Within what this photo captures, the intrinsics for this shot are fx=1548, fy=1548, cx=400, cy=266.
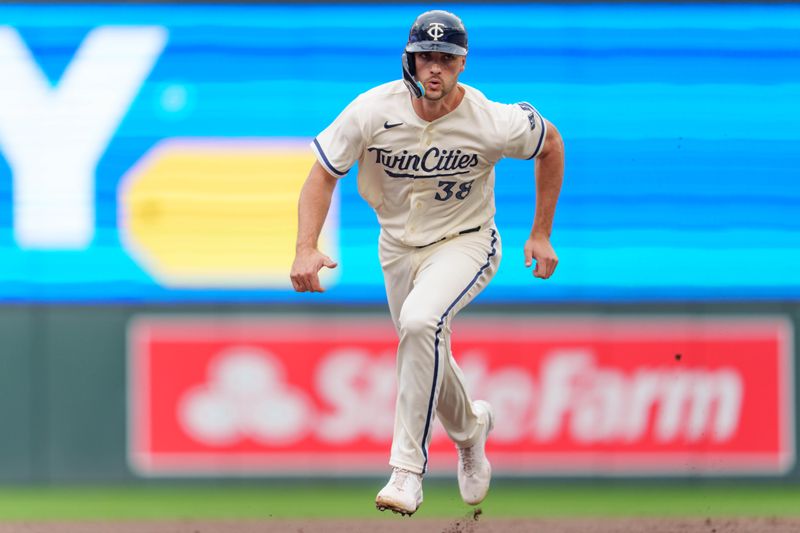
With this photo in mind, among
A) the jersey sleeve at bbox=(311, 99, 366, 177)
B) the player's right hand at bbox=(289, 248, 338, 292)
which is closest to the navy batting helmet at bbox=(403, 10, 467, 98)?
the jersey sleeve at bbox=(311, 99, 366, 177)

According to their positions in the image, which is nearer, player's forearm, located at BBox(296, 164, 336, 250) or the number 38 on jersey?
player's forearm, located at BBox(296, 164, 336, 250)

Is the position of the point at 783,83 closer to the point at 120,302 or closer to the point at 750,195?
the point at 750,195

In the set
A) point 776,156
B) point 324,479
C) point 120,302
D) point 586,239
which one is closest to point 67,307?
point 120,302

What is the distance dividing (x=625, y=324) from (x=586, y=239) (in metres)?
0.54

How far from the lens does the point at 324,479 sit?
29.2ft

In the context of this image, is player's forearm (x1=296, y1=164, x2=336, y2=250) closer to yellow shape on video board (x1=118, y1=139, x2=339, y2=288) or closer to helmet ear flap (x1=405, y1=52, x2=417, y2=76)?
helmet ear flap (x1=405, y1=52, x2=417, y2=76)

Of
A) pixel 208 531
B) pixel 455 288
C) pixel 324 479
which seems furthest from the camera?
pixel 324 479

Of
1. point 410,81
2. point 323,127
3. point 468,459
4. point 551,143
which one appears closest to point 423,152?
point 410,81

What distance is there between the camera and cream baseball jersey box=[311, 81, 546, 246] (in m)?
5.80

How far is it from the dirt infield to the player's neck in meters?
2.19

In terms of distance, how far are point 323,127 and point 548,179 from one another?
2.99 m

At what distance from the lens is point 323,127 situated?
29.2 feet

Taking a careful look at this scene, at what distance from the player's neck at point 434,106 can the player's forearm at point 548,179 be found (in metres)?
0.43

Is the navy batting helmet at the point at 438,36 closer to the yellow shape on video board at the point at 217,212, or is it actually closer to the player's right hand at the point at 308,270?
the player's right hand at the point at 308,270
